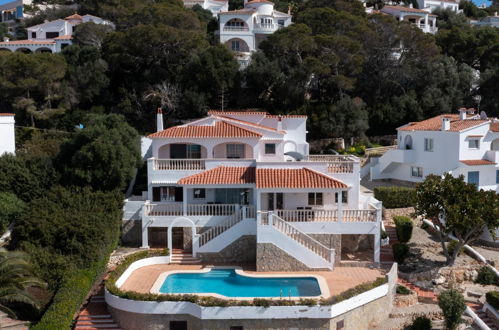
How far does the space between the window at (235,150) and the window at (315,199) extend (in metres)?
5.58

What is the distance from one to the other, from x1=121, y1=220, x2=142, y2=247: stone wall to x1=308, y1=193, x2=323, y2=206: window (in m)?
9.90

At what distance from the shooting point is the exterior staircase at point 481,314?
23.5m

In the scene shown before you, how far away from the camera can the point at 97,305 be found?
23344mm

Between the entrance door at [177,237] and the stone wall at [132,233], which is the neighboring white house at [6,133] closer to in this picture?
the stone wall at [132,233]

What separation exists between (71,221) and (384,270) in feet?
52.0

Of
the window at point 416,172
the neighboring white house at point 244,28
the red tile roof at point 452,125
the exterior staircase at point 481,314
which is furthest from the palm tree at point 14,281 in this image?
the neighboring white house at point 244,28

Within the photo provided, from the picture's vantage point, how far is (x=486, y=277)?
26625mm

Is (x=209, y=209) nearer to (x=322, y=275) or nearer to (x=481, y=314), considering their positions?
(x=322, y=275)

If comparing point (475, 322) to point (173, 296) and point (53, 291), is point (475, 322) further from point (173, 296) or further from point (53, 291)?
point (53, 291)

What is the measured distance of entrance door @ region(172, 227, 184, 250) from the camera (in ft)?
95.9

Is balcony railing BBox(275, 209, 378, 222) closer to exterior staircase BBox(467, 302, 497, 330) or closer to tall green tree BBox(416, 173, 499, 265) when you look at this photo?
tall green tree BBox(416, 173, 499, 265)

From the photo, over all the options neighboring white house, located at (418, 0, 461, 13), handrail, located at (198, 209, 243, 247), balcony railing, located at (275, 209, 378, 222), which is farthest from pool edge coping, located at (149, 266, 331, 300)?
neighboring white house, located at (418, 0, 461, 13)

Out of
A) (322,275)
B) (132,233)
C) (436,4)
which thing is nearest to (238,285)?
(322,275)

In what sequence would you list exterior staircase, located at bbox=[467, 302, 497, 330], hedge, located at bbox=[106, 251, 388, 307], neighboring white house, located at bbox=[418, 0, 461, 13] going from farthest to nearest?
neighboring white house, located at bbox=[418, 0, 461, 13], exterior staircase, located at bbox=[467, 302, 497, 330], hedge, located at bbox=[106, 251, 388, 307]
